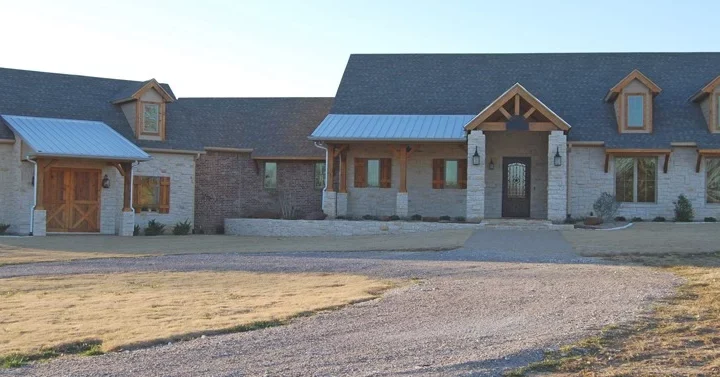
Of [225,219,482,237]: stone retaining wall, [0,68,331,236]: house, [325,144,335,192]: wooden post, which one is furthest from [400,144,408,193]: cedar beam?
[0,68,331,236]: house

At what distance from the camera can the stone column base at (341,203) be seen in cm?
3052

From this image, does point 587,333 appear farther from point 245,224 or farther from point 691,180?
point 245,224

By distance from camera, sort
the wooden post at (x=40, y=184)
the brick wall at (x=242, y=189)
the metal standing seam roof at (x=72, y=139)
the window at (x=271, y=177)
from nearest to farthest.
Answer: the wooden post at (x=40, y=184) → the metal standing seam roof at (x=72, y=139) → the brick wall at (x=242, y=189) → the window at (x=271, y=177)

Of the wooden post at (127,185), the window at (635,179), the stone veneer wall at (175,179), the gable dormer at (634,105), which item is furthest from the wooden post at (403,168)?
the wooden post at (127,185)

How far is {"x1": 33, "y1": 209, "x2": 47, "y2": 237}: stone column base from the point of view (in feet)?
87.5

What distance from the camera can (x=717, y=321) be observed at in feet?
33.6

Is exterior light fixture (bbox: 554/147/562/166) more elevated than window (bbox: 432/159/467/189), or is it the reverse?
exterior light fixture (bbox: 554/147/562/166)

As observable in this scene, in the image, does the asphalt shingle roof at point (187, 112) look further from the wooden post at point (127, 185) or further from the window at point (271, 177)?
the wooden post at point (127, 185)

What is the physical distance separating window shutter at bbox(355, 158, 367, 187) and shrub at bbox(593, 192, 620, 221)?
7.97 meters

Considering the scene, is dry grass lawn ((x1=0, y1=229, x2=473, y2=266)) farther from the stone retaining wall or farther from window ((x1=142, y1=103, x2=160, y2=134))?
window ((x1=142, y1=103, x2=160, y2=134))

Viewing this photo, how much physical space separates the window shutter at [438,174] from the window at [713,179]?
8.62 metres

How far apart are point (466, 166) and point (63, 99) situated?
14291 mm

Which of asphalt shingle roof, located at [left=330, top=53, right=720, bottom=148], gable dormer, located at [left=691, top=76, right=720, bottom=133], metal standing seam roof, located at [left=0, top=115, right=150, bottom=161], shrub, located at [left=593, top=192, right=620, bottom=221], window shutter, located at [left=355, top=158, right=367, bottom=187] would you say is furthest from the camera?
window shutter, located at [left=355, top=158, right=367, bottom=187]

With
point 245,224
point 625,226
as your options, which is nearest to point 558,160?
point 625,226
